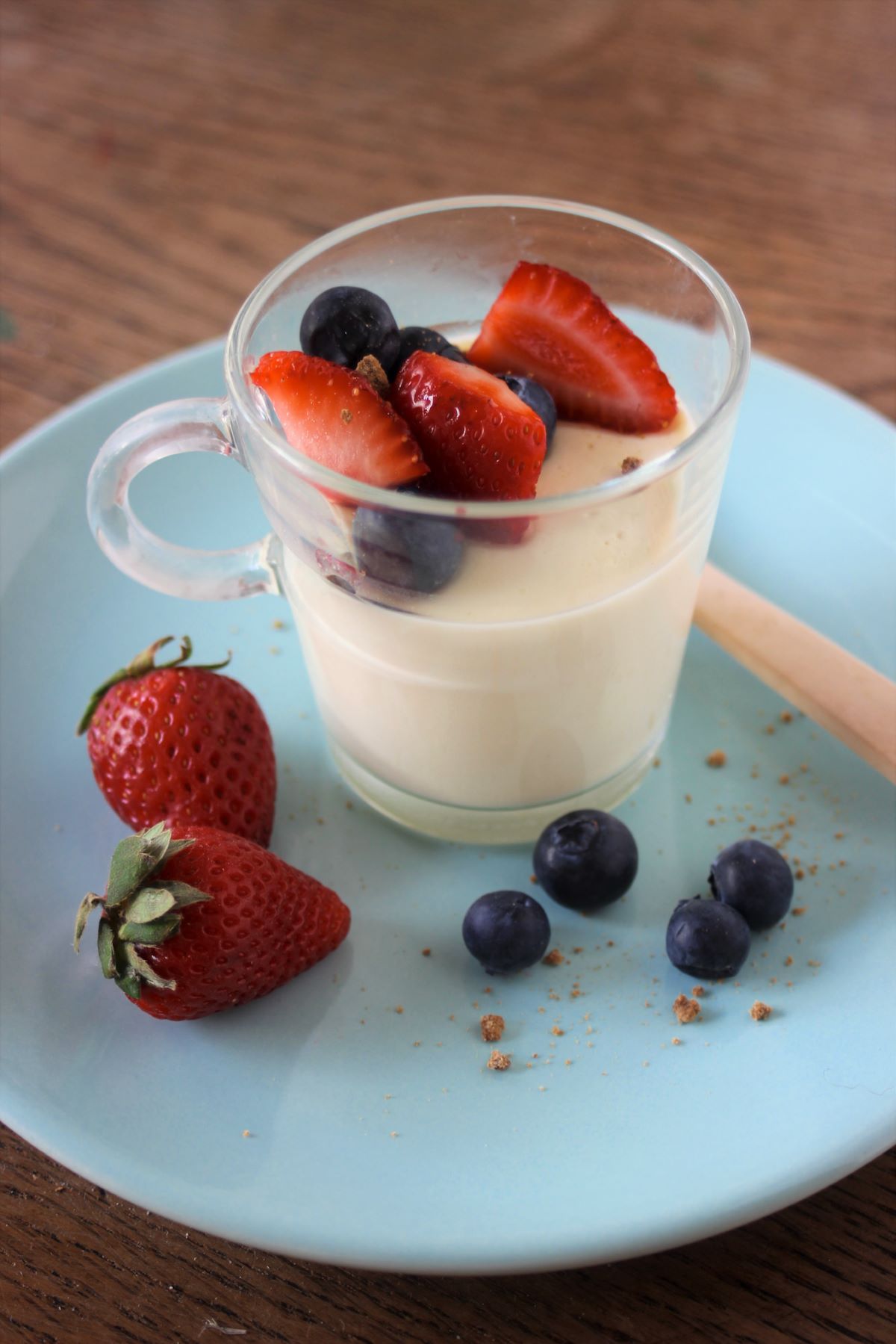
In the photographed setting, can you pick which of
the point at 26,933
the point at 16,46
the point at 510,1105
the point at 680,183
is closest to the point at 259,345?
the point at 26,933

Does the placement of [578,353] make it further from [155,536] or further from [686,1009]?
[686,1009]

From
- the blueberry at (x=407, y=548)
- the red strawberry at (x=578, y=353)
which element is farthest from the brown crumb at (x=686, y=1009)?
the red strawberry at (x=578, y=353)

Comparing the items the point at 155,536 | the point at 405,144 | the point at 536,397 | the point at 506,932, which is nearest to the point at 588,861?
the point at 506,932

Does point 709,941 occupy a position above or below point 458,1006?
above

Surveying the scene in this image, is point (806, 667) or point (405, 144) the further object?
point (405, 144)

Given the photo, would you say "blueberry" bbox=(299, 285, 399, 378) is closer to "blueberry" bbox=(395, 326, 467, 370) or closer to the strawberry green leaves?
"blueberry" bbox=(395, 326, 467, 370)

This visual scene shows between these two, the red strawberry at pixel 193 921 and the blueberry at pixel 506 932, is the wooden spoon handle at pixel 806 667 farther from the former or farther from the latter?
the red strawberry at pixel 193 921
